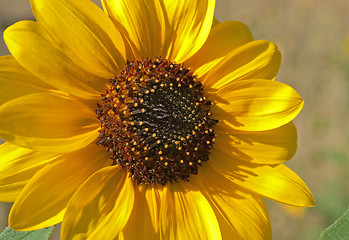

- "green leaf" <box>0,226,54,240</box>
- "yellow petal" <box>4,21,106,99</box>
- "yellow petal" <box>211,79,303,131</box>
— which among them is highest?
"yellow petal" <box>211,79,303,131</box>

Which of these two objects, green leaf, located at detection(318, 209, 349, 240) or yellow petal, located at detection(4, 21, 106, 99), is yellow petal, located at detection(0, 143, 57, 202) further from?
green leaf, located at detection(318, 209, 349, 240)

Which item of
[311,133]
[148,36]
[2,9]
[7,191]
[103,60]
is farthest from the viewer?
[2,9]

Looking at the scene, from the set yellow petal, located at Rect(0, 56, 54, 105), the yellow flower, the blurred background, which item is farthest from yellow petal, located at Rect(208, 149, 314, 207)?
the blurred background

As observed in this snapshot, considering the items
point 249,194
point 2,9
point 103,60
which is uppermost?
point 103,60

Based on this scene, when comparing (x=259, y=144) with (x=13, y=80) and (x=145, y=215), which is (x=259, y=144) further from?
(x=13, y=80)

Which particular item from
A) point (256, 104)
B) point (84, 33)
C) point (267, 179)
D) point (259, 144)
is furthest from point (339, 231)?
point (84, 33)

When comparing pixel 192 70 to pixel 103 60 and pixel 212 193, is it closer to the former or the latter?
pixel 103 60

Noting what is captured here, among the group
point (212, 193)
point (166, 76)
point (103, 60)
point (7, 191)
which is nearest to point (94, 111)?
point (103, 60)
